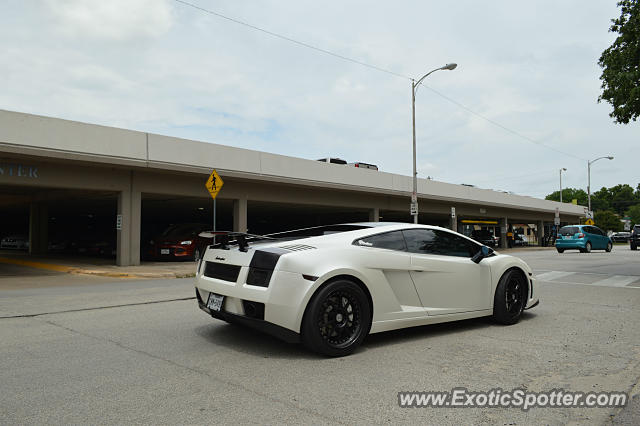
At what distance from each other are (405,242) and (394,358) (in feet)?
4.48

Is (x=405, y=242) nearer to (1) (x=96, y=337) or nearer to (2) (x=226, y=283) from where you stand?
(2) (x=226, y=283)

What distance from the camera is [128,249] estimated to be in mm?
16750

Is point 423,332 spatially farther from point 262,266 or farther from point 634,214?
point 634,214

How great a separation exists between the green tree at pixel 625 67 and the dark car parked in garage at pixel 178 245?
1485 centimetres

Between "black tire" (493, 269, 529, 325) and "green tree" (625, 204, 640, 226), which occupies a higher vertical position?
"green tree" (625, 204, 640, 226)

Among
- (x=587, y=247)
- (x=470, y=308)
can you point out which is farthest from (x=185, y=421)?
(x=587, y=247)

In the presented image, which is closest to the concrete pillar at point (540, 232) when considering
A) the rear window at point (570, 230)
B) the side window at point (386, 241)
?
the rear window at point (570, 230)

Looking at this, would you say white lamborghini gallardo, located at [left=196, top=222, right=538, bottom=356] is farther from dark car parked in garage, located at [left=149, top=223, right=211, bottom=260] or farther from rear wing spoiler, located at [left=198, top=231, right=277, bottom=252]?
dark car parked in garage, located at [left=149, top=223, right=211, bottom=260]

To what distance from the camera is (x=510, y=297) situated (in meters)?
6.22

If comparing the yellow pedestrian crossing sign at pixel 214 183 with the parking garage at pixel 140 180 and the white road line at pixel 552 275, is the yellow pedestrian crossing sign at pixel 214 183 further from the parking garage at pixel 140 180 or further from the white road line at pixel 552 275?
the white road line at pixel 552 275

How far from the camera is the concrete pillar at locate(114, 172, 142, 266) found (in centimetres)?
1661

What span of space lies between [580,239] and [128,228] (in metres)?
24.4

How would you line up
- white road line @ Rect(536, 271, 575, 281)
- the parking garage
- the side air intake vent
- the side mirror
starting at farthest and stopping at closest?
the parking garage
white road line @ Rect(536, 271, 575, 281)
the side mirror
the side air intake vent

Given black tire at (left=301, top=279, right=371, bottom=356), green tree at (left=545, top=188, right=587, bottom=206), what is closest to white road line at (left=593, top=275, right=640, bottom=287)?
black tire at (left=301, top=279, right=371, bottom=356)
